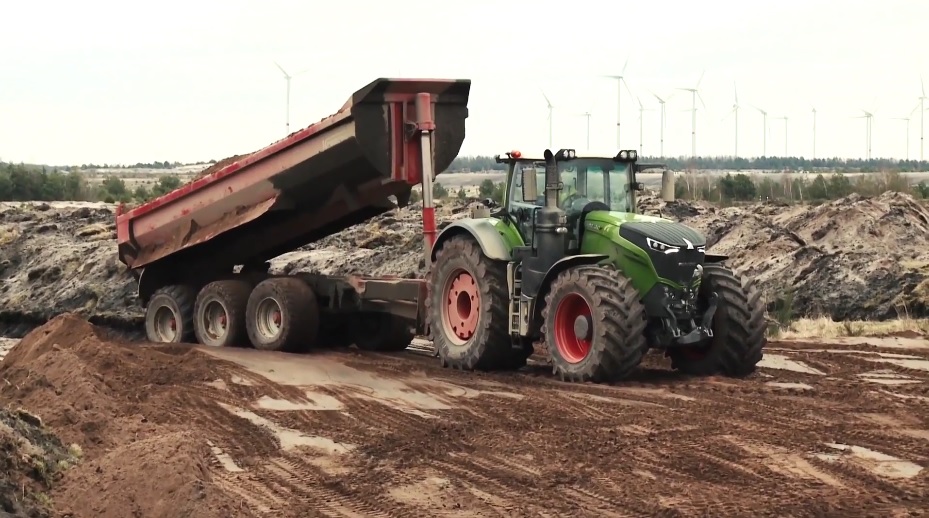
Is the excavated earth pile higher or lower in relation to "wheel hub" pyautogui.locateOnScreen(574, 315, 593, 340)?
higher

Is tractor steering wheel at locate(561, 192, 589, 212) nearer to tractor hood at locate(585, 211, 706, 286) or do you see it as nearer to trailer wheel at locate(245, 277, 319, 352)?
tractor hood at locate(585, 211, 706, 286)

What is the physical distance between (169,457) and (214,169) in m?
8.56

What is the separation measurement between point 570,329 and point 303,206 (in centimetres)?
400

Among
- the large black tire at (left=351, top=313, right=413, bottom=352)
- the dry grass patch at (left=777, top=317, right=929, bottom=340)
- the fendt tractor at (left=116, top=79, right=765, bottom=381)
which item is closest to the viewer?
the fendt tractor at (left=116, top=79, right=765, bottom=381)

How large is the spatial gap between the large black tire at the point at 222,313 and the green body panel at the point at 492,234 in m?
3.51

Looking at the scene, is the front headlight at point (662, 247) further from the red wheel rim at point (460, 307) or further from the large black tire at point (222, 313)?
the large black tire at point (222, 313)

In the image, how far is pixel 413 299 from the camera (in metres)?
14.0

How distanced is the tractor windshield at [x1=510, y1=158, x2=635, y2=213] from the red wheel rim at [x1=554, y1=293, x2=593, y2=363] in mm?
981

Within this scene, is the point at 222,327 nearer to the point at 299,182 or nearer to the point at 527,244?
the point at 299,182

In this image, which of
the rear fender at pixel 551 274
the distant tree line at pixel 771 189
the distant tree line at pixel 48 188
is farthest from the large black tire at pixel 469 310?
the distant tree line at pixel 48 188

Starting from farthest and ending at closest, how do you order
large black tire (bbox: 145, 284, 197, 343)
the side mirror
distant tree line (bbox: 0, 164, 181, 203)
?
distant tree line (bbox: 0, 164, 181, 203) → large black tire (bbox: 145, 284, 197, 343) → the side mirror

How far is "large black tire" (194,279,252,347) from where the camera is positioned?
15.8 meters

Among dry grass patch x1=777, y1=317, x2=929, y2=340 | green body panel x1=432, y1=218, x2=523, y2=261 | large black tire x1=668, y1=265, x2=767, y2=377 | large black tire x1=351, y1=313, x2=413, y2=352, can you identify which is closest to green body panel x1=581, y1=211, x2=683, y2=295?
large black tire x1=668, y1=265, x2=767, y2=377

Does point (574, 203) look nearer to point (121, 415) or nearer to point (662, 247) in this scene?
point (662, 247)
